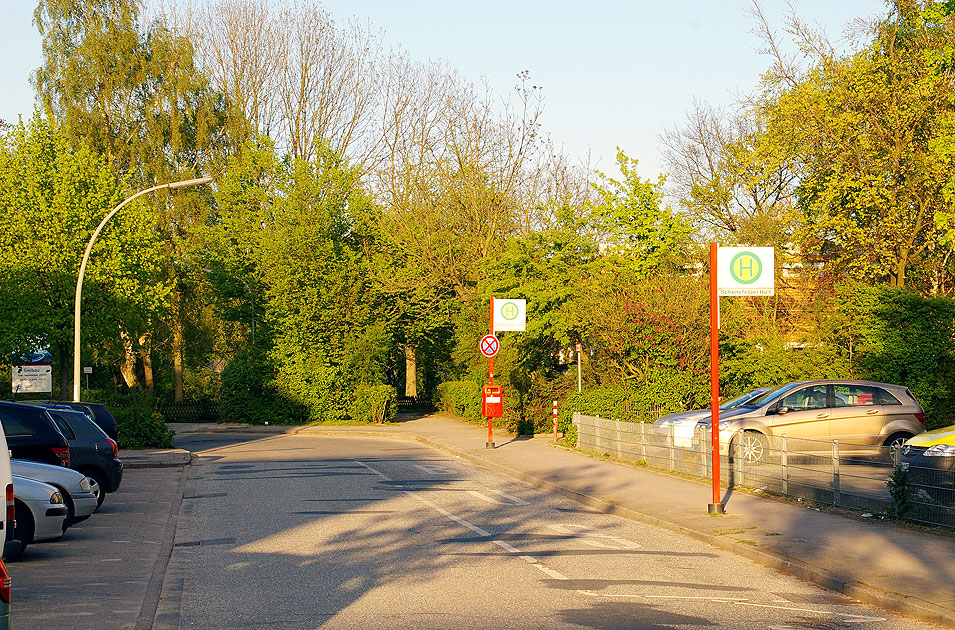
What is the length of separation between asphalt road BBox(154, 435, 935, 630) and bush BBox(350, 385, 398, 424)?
2299 centimetres

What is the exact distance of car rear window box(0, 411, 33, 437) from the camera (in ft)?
48.6

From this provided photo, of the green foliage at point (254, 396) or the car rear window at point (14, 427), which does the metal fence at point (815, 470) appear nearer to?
the car rear window at point (14, 427)

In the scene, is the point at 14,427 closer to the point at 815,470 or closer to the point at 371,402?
the point at 815,470

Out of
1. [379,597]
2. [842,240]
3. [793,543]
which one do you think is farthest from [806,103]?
[379,597]

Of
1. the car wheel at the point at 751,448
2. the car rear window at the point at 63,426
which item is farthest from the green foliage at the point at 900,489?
the car rear window at the point at 63,426

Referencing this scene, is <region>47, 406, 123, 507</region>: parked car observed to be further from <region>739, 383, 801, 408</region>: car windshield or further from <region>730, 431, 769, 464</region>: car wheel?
<region>739, 383, 801, 408</region>: car windshield

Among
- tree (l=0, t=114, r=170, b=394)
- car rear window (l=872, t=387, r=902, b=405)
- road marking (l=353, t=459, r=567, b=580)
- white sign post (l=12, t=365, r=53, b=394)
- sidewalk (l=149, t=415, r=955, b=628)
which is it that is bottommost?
road marking (l=353, t=459, r=567, b=580)

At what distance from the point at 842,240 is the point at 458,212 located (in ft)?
46.7

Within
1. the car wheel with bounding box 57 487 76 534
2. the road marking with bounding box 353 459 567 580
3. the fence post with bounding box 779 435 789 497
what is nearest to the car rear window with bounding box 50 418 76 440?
the car wheel with bounding box 57 487 76 534

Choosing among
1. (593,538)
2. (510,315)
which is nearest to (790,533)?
(593,538)

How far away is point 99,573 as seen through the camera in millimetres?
10266

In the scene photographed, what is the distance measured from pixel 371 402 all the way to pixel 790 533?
30.6 meters

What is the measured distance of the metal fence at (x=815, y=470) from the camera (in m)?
12.1

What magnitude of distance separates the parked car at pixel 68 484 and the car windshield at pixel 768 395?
1264 centimetres
